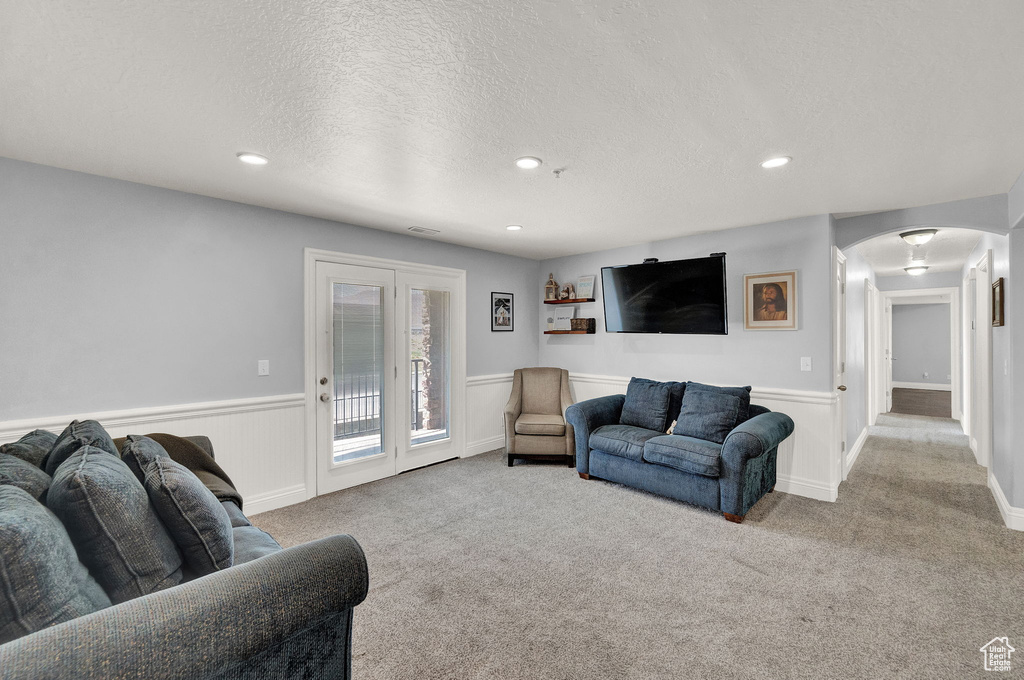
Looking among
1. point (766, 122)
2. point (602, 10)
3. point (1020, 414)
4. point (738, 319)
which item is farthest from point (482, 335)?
point (1020, 414)

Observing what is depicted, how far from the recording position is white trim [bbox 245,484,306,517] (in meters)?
3.42

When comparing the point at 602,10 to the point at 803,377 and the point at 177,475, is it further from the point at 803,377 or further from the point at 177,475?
the point at 803,377

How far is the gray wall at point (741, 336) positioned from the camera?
3.74 meters

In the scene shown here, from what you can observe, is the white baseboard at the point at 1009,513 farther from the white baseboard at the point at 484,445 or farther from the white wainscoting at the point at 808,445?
the white baseboard at the point at 484,445

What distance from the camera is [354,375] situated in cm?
400

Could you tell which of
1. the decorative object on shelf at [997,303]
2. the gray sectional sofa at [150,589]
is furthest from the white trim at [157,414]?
the decorative object on shelf at [997,303]

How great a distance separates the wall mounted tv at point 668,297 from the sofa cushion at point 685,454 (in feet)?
3.32

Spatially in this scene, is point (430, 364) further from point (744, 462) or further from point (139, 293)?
point (744, 462)

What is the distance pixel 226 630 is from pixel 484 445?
13.7 ft

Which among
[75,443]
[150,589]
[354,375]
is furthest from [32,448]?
[354,375]

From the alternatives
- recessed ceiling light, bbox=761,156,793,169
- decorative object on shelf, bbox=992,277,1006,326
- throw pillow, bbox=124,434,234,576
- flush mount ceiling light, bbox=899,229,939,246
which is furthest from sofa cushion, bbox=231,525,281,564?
flush mount ceiling light, bbox=899,229,939,246

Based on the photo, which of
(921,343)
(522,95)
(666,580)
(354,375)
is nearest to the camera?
(522,95)

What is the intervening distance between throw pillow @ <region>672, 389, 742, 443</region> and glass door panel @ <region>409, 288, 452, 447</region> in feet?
7.31

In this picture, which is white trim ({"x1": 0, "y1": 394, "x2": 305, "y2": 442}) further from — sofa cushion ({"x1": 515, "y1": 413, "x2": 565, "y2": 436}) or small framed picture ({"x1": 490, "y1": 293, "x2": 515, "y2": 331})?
small framed picture ({"x1": 490, "y1": 293, "x2": 515, "y2": 331})
